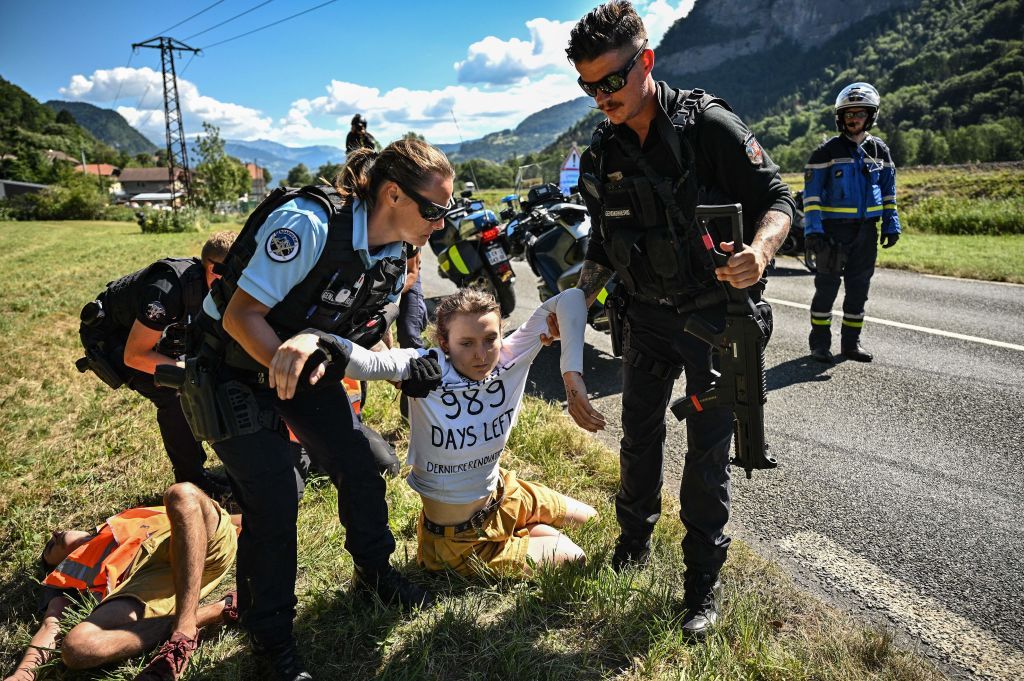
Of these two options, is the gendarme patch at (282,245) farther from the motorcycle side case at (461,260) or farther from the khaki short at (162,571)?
the motorcycle side case at (461,260)

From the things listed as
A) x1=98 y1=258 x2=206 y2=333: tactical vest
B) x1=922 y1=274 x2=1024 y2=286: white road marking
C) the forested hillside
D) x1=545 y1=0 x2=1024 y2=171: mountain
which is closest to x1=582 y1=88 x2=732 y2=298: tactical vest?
x1=98 y1=258 x2=206 y2=333: tactical vest

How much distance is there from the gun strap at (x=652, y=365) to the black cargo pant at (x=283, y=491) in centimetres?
116

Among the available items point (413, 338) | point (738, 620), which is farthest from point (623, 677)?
point (413, 338)

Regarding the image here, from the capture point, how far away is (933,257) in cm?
1068

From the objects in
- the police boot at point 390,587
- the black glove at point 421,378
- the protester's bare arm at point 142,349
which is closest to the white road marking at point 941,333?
the black glove at point 421,378

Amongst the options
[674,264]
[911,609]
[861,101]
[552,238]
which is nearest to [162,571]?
[674,264]

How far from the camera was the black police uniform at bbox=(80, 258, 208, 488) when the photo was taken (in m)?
3.25

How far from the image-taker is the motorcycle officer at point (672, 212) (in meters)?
2.33

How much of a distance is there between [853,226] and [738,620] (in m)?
4.70

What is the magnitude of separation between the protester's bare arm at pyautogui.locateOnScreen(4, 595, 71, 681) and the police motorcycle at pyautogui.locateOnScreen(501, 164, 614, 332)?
4322 millimetres

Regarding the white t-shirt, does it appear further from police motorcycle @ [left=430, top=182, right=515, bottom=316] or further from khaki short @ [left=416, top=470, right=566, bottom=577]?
police motorcycle @ [left=430, top=182, right=515, bottom=316]

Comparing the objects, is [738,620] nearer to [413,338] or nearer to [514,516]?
[514,516]

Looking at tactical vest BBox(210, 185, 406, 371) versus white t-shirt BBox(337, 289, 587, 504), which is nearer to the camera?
tactical vest BBox(210, 185, 406, 371)

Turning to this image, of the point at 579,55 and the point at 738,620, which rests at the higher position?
the point at 579,55
